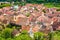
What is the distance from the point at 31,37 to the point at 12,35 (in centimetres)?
170

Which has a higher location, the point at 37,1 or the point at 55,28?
the point at 55,28

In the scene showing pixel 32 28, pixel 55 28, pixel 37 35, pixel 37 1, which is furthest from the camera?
pixel 37 1

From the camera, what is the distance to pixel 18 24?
2050 centimetres

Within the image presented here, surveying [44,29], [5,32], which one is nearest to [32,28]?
[44,29]

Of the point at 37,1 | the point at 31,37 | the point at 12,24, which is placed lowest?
the point at 37,1

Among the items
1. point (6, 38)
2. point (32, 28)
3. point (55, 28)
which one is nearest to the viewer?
point (6, 38)

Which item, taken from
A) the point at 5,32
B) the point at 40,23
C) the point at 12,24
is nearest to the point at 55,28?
the point at 40,23

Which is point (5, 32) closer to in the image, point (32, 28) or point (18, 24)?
point (32, 28)

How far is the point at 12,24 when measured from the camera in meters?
20.9

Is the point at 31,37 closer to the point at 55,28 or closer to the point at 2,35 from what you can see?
the point at 2,35

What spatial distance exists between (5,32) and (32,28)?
230 cm

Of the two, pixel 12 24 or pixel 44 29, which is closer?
pixel 44 29

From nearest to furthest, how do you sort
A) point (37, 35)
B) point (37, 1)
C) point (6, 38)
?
point (37, 35) < point (6, 38) < point (37, 1)

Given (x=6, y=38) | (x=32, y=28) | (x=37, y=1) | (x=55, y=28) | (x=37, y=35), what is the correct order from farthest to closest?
(x=37, y=1), (x=55, y=28), (x=32, y=28), (x=6, y=38), (x=37, y=35)
